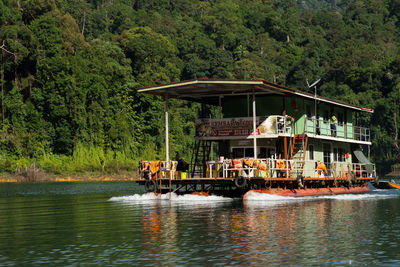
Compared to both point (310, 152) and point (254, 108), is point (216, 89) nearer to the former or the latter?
point (254, 108)

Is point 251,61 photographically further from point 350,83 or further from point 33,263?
point 33,263

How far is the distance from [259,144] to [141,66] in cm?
7543

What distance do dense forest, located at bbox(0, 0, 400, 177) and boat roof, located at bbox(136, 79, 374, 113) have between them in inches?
1766

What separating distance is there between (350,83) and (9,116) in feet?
246

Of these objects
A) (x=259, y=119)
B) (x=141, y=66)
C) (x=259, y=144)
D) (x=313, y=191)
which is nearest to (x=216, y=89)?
(x=259, y=119)

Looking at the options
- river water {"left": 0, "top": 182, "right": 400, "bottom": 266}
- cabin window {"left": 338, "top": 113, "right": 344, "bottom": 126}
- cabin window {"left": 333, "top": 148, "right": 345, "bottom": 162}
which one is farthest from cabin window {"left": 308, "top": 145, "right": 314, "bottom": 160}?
river water {"left": 0, "top": 182, "right": 400, "bottom": 266}

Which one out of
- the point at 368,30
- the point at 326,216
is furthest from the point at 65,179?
the point at 368,30

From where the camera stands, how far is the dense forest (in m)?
87.1

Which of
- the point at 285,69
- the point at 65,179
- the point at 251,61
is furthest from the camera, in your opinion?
the point at 285,69

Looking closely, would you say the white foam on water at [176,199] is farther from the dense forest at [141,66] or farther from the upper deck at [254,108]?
the dense forest at [141,66]

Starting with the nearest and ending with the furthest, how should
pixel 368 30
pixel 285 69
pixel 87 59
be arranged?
pixel 87 59 < pixel 285 69 < pixel 368 30

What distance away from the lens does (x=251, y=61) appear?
14862 centimetres

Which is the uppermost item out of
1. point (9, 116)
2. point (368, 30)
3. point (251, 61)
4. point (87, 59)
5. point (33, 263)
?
point (368, 30)

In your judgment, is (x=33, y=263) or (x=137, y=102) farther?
(x=137, y=102)
